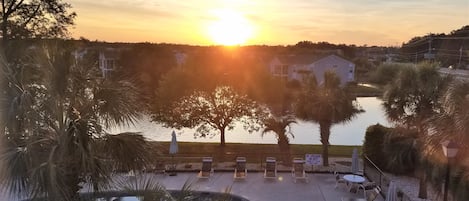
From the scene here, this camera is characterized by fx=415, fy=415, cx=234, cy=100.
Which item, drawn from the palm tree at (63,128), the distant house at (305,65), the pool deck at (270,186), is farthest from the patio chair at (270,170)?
the distant house at (305,65)

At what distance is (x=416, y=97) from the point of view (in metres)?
11.3

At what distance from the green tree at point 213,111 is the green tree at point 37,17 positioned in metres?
6.31

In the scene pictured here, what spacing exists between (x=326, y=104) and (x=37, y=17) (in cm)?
1044

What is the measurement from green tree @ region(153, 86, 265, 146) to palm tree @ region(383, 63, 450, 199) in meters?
8.14

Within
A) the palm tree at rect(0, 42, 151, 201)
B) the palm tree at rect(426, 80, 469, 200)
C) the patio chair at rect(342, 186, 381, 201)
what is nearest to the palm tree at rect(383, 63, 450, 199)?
the patio chair at rect(342, 186, 381, 201)

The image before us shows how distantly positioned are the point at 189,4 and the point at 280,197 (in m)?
7.66

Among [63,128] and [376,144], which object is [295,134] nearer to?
[376,144]

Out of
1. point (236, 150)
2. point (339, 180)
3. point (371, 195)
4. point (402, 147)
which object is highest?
point (402, 147)

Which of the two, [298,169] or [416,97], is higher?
[416,97]

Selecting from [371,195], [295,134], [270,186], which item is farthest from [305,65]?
[371,195]

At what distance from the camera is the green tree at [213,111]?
1888cm

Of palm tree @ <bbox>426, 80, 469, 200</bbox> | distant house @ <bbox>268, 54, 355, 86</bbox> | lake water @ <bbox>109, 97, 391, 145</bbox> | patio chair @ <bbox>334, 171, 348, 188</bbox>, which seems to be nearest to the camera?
palm tree @ <bbox>426, 80, 469, 200</bbox>

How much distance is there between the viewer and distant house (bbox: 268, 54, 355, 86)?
145 feet

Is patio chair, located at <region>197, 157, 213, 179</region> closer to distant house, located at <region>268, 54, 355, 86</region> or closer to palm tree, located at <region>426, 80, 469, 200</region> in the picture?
palm tree, located at <region>426, 80, 469, 200</region>
